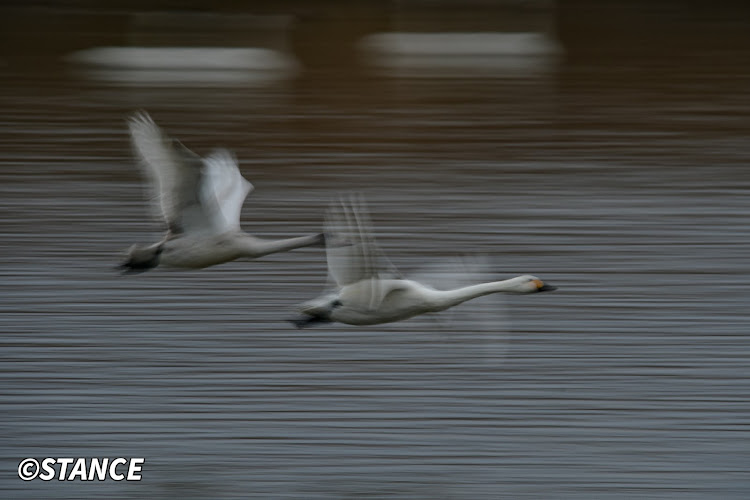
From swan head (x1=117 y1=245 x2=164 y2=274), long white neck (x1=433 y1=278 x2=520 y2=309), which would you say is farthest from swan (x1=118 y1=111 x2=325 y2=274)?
long white neck (x1=433 y1=278 x2=520 y2=309)

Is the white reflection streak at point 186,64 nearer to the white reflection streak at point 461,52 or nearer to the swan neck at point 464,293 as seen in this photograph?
the white reflection streak at point 461,52

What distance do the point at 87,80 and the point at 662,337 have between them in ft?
27.8

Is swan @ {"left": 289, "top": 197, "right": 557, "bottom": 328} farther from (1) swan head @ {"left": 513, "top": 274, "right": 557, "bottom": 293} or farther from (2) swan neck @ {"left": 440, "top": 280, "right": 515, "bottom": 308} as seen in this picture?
(1) swan head @ {"left": 513, "top": 274, "right": 557, "bottom": 293}

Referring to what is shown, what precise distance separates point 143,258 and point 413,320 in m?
3.19

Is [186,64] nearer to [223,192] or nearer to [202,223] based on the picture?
[223,192]

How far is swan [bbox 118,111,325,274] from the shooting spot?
19.9 ft

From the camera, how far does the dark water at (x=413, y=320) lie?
Answer: 6590mm

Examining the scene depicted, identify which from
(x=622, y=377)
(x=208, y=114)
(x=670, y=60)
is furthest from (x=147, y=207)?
(x=670, y=60)

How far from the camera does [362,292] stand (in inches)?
229

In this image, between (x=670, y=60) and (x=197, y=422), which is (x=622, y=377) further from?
(x=670, y=60)

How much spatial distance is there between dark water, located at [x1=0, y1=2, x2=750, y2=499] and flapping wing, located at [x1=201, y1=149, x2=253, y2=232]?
3.13 feet

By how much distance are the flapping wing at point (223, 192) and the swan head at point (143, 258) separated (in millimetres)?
242

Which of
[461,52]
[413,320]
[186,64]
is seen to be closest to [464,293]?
[413,320]

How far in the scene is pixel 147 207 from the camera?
1080 cm
